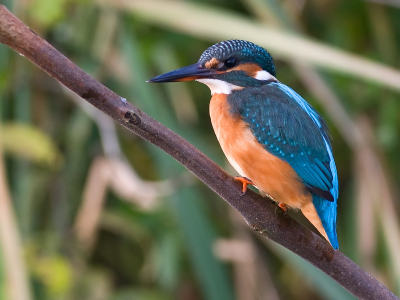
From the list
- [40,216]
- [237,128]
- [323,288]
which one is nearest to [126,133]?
[40,216]

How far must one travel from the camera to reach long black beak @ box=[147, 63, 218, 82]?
72cm

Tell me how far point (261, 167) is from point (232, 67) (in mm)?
179

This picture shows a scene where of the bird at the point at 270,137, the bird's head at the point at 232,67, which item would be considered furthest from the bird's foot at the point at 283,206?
the bird's head at the point at 232,67

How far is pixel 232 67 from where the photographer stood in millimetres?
839

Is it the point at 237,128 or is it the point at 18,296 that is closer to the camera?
the point at 237,128

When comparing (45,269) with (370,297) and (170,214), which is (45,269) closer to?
(170,214)

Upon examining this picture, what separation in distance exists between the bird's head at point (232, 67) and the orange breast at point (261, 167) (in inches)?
2.7

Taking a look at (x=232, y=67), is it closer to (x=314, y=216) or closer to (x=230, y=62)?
(x=230, y=62)

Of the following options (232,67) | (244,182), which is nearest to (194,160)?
(244,182)

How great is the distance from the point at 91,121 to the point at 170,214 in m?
0.44

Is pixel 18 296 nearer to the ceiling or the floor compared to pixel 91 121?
nearer to the floor

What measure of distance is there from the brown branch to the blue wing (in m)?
0.06

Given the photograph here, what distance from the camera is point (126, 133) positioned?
74.0 inches

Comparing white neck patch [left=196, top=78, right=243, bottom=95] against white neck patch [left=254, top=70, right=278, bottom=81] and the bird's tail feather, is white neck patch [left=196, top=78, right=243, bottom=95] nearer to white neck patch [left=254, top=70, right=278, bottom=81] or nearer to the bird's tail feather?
white neck patch [left=254, top=70, right=278, bottom=81]
